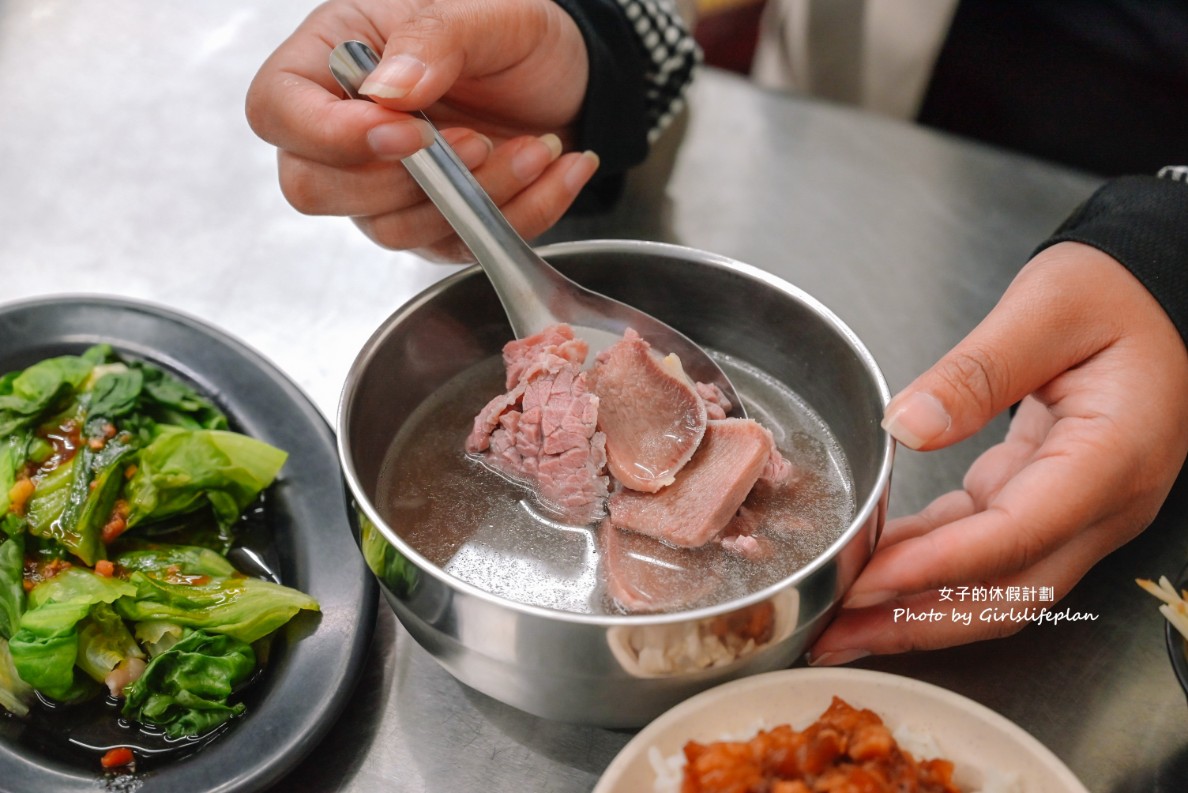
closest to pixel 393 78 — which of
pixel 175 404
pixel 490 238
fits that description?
pixel 490 238

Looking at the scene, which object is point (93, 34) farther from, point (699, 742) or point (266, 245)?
point (699, 742)

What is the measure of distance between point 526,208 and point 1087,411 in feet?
2.93

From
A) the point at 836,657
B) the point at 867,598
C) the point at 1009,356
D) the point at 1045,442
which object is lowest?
the point at 836,657

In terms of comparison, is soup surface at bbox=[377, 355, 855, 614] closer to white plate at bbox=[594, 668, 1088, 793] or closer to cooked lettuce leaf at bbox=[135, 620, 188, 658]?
white plate at bbox=[594, 668, 1088, 793]

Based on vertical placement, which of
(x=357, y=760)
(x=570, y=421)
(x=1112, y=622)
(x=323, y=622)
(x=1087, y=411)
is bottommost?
(x=357, y=760)

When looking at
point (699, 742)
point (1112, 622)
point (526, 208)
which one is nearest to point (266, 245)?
point (526, 208)

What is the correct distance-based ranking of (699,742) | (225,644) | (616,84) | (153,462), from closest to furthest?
1. (699,742)
2. (225,644)
3. (153,462)
4. (616,84)

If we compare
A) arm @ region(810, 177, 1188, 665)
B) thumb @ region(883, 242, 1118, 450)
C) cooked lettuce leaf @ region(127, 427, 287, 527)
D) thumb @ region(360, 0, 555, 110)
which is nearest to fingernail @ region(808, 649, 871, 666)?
arm @ region(810, 177, 1188, 665)

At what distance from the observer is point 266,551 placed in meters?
1.29

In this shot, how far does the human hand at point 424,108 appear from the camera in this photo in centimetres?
123

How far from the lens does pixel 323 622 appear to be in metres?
1.14

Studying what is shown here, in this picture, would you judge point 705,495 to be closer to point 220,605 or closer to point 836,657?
point 836,657

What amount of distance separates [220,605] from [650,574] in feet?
1.72

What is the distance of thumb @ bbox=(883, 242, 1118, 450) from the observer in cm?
102
